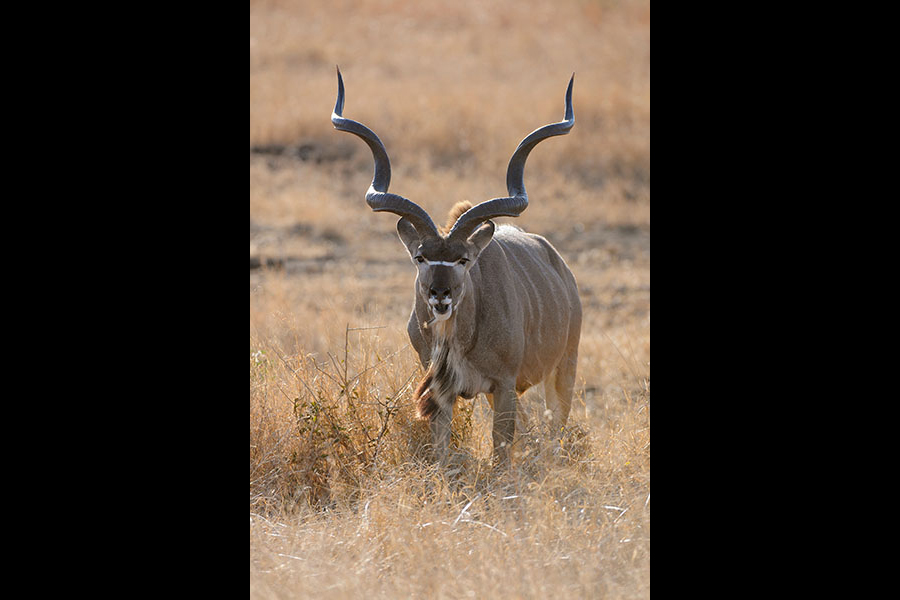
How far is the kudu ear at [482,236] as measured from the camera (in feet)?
20.1

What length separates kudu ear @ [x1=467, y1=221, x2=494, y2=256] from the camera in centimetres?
613

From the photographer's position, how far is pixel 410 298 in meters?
11.6

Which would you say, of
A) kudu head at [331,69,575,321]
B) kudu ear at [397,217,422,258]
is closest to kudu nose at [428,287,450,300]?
kudu head at [331,69,575,321]

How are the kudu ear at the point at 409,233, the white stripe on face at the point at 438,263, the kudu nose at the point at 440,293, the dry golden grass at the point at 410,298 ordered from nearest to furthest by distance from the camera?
1. the dry golden grass at the point at 410,298
2. the kudu nose at the point at 440,293
3. the white stripe on face at the point at 438,263
4. the kudu ear at the point at 409,233

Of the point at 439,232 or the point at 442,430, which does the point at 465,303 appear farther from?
the point at 442,430

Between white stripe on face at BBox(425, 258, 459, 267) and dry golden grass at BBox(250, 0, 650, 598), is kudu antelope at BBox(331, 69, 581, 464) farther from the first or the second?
dry golden grass at BBox(250, 0, 650, 598)

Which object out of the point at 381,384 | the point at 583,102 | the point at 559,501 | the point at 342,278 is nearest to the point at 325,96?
the point at 583,102

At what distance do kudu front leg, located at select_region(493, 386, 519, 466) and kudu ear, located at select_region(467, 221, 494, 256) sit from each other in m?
0.84

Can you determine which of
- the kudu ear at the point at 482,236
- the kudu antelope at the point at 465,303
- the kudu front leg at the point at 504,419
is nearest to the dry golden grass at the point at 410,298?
the kudu front leg at the point at 504,419

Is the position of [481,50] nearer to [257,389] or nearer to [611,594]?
[257,389]

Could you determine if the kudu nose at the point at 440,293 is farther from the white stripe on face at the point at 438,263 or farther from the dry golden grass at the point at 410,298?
the dry golden grass at the point at 410,298

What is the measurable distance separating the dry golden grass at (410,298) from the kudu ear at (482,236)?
3.04 feet

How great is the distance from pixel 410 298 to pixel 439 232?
18.2 ft

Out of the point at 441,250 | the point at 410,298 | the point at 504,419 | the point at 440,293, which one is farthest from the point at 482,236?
the point at 410,298
